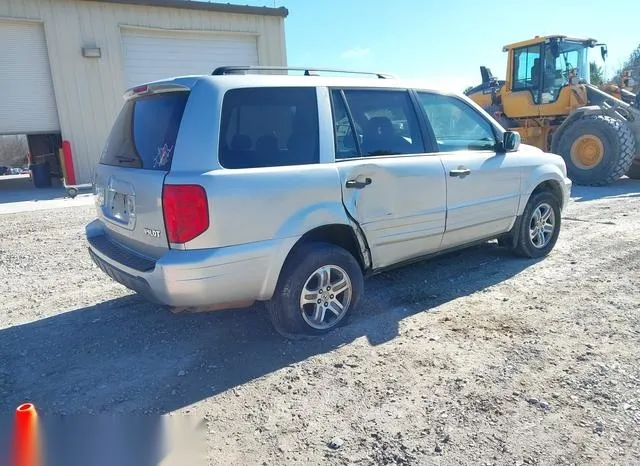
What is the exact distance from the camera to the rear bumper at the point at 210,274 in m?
2.92

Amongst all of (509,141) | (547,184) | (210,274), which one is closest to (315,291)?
(210,274)

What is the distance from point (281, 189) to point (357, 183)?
0.68 meters

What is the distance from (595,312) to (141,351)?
363 cm

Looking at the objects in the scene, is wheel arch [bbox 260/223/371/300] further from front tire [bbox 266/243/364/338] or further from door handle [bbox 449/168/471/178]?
door handle [bbox 449/168/471/178]

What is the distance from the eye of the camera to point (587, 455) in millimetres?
2318

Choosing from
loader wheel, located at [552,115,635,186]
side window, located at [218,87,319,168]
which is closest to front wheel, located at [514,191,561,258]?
side window, located at [218,87,319,168]

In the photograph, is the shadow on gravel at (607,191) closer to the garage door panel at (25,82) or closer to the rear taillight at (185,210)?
the rear taillight at (185,210)

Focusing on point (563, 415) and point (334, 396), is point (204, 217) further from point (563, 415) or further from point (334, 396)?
point (563, 415)

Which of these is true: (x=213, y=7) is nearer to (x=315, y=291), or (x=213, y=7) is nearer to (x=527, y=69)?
(x=527, y=69)

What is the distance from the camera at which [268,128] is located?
3.31 m

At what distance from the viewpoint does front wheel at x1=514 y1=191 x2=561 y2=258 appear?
517 centimetres

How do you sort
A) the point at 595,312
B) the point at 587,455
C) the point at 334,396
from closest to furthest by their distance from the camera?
1. the point at 587,455
2. the point at 334,396
3. the point at 595,312

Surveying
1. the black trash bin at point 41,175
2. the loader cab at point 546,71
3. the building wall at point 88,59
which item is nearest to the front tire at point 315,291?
the loader cab at point 546,71

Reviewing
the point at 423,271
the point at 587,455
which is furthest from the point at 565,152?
the point at 587,455
